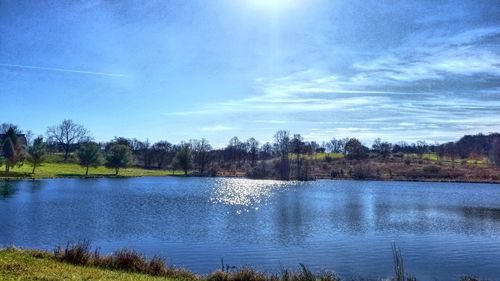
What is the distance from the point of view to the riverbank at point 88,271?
46.9ft

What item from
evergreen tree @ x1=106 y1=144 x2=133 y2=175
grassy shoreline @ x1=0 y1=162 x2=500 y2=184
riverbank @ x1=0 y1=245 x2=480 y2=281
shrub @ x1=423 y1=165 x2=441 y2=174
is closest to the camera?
riverbank @ x1=0 y1=245 x2=480 y2=281

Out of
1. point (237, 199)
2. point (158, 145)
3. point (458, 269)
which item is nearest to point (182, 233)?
point (458, 269)

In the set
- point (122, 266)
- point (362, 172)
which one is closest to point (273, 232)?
point (122, 266)

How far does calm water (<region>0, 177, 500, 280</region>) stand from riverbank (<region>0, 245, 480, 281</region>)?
5.09 meters

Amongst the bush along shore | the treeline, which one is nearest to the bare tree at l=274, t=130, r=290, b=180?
the treeline

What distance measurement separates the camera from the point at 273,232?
38125mm

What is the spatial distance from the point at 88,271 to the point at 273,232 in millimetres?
23586

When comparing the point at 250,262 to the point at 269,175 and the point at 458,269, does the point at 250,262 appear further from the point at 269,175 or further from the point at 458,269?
the point at 269,175

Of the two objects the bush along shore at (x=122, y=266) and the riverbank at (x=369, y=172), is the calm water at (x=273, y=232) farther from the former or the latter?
the riverbank at (x=369, y=172)

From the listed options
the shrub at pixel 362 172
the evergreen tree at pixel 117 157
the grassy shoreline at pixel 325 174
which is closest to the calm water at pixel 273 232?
the grassy shoreline at pixel 325 174

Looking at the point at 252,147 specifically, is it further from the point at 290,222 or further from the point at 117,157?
the point at 290,222

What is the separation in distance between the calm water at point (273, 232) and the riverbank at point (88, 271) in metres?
5.09

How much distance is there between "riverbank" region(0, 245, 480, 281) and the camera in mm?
14281

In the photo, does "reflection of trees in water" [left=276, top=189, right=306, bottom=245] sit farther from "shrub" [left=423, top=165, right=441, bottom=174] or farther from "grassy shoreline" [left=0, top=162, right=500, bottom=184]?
"shrub" [left=423, top=165, right=441, bottom=174]
